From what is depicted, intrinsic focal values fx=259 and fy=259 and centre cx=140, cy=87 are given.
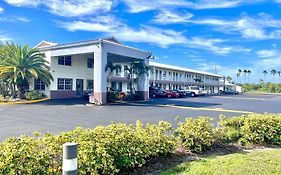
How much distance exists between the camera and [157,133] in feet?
19.6

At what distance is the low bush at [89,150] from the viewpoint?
3656 mm

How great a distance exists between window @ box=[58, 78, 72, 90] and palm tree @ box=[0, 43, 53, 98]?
165 cm

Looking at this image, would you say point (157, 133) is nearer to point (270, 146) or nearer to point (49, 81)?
point (270, 146)

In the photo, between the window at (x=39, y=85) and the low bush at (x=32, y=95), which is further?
→ the window at (x=39, y=85)

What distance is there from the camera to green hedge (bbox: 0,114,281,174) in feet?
12.3

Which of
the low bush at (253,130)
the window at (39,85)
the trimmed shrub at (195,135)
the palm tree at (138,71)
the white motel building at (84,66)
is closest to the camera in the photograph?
the trimmed shrub at (195,135)

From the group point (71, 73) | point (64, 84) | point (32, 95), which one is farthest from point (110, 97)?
point (71, 73)

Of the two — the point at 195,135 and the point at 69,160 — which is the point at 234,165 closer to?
the point at 195,135

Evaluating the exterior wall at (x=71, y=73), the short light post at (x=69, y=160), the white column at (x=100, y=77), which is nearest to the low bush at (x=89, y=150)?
the short light post at (x=69, y=160)

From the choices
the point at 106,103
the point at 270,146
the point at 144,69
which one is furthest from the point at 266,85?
the point at 270,146

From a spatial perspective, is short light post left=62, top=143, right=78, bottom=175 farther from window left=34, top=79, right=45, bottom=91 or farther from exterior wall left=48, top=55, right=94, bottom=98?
window left=34, top=79, right=45, bottom=91

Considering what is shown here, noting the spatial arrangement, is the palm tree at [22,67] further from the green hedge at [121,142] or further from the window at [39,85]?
the green hedge at [121,142]

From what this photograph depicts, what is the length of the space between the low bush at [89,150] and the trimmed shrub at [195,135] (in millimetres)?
796

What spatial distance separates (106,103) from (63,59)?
9.29 metres
